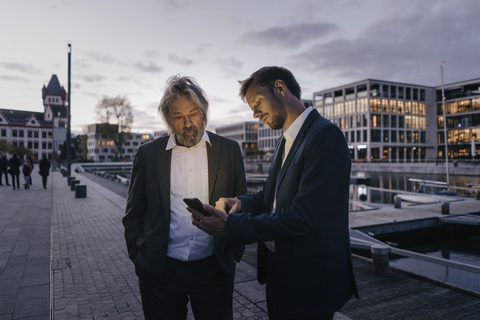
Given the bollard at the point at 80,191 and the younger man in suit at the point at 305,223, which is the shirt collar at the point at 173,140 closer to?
the younger man in suit at the point at 305,223

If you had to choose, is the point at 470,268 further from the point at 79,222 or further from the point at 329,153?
the point at 79,222

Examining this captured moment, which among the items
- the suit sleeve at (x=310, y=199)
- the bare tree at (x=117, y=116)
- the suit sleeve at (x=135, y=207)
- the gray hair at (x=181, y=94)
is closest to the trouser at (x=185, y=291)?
the suit sleeve at (x=135, y=207)

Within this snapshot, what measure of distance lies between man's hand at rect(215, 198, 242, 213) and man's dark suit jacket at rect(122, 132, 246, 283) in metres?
0.20


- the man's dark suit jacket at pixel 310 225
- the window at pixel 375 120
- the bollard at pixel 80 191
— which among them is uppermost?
the window at pixel 375 120

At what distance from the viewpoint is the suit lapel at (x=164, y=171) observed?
2.03m

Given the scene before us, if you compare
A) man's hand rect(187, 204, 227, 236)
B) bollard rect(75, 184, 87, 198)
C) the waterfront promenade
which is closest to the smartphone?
man's hand rect(187, 204, 227, 236)

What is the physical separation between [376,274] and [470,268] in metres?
1.36

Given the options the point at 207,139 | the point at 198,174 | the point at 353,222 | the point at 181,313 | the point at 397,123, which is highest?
the point at 397,123

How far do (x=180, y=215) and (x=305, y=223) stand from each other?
895mm

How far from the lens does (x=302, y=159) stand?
164 cm

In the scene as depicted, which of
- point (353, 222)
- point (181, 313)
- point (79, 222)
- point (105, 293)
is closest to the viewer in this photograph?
point (181, 313)

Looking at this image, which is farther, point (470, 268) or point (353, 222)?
point (353, 222)

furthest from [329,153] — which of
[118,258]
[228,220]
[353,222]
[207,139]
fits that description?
[353,222]

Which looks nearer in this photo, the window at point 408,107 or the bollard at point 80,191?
the bollard at point 80,191
